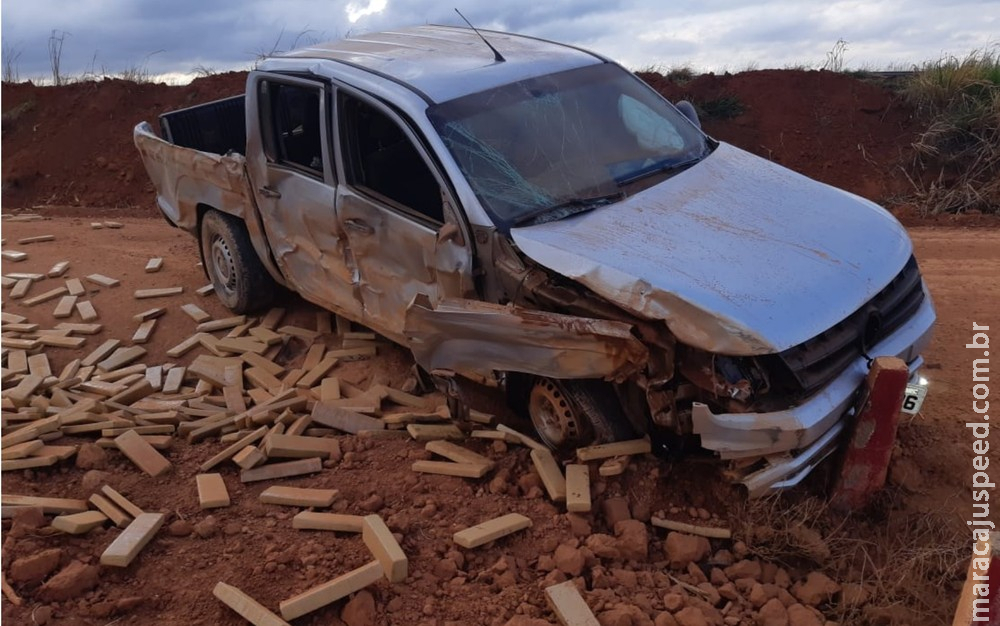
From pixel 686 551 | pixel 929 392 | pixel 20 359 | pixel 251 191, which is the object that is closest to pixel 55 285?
pixel 20 359

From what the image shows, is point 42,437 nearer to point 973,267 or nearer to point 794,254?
point 794,254

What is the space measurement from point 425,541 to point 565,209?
1851 millimetres

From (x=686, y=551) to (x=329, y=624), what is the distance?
5.18ft

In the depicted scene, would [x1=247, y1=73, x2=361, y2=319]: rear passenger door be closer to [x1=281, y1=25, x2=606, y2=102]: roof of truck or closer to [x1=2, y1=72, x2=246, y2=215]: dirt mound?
[x1=281, y1=25, x2=606, y2=102]: roof of truck

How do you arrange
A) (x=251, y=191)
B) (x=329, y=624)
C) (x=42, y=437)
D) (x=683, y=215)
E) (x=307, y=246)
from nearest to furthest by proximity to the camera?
1. (x=329, y=624)
2. (x=683, y=215)
3. (x=42, y=437)
4. (x=307, y=246)
5. (x=251, y=191)

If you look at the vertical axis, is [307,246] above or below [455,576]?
above

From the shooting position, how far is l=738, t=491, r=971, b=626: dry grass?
145 inches

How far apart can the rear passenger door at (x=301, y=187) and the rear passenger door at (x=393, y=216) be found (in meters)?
0.15

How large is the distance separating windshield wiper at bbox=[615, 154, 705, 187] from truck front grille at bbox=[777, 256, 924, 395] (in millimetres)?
1385

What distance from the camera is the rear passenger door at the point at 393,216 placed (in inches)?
187

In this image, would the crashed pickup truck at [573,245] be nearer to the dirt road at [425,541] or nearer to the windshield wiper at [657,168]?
the windshield wiper at [657,168]

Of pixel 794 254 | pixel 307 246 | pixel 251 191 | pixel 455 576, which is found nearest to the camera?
pixel 455 576

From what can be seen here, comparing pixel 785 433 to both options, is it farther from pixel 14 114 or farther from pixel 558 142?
pixel 14 114

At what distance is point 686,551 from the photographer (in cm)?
395
